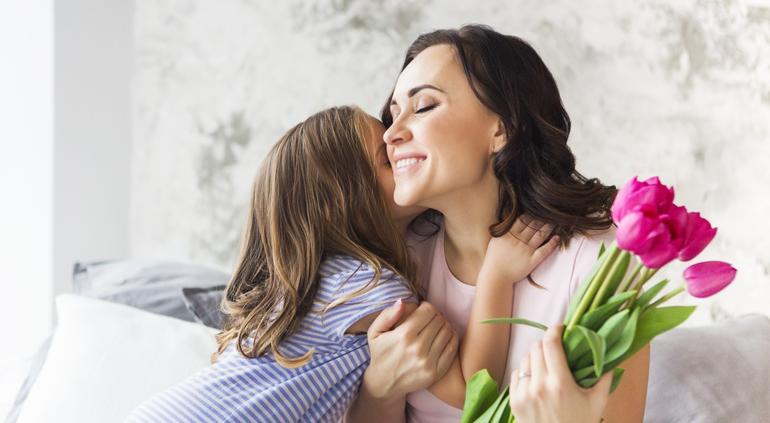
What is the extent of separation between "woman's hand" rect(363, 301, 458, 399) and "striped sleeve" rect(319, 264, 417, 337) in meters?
0.03

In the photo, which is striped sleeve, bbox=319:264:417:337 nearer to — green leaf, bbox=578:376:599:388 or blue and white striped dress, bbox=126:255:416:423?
blue and white striped dress, bbox=126:255:416:423

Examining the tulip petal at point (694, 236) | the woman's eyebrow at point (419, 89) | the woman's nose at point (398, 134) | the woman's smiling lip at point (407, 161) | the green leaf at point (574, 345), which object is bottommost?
the green leaf at point (574, 345)

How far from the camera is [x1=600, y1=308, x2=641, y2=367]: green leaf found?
0.96 m

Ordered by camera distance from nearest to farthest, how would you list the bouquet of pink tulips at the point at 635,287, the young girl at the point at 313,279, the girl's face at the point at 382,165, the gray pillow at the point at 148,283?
the bouquet of pink tulips at the point at 635,287
the young girl at the point at 313,279
the girl's face at the point at 382,165
the gray pillow at the point at 148,283

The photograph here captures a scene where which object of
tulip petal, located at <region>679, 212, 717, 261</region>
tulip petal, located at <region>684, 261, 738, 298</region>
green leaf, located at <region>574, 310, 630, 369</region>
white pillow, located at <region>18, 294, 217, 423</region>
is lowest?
white pillow, located at <region>18, 294, 217, 423</region>

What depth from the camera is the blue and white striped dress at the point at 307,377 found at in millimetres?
1536

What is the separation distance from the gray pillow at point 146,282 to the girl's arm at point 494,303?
2.84 ft

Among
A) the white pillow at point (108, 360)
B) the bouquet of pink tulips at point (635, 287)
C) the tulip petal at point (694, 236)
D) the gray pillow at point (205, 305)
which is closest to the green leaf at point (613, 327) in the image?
the bouquet of pink tulips at point (635, 287)

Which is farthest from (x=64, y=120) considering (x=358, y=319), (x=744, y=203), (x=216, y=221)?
(x=744, y=203)

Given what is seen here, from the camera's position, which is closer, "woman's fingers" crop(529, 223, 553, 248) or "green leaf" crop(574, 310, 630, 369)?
"green leaf" crop(574, 310, 630, 369)

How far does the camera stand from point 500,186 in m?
1.57

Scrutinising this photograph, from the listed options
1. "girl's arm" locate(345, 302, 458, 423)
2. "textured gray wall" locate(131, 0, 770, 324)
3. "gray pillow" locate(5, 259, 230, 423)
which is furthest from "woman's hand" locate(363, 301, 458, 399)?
"textured gray wall" locate(131, 0, 770, 324)

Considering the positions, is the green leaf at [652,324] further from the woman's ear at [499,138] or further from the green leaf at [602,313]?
the woman's ear at [499,138]

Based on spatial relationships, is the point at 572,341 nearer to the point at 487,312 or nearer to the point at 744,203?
the point at 487,312
